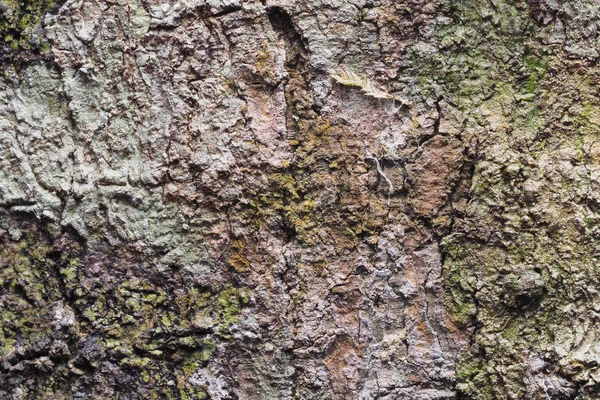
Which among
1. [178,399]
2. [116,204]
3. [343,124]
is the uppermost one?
[343,124]

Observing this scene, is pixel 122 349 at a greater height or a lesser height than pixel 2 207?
lesser

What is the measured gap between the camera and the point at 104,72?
4.32ft

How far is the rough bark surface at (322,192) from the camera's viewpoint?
127cm

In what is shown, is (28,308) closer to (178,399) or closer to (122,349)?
→ (122,349)

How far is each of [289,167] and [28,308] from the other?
0.64 meters

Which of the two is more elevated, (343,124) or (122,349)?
(343,124)

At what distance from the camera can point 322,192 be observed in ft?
4.27

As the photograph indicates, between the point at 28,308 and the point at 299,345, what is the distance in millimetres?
594

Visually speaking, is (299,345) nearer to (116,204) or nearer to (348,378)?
(348,378)

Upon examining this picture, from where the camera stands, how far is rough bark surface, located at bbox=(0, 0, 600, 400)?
1.27 m

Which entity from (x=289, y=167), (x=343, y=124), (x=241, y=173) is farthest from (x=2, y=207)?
(x=343, y=124)

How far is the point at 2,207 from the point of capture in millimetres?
1336

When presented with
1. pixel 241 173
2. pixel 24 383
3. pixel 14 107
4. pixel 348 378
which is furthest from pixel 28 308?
pixel 348 378

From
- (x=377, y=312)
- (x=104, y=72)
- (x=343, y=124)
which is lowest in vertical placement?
(x=377, y=312)
